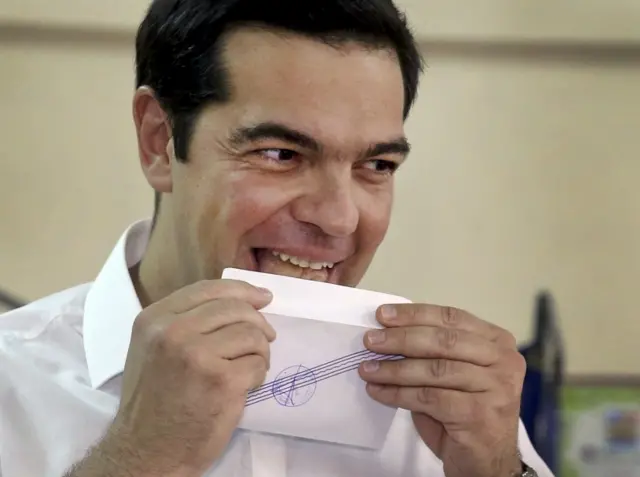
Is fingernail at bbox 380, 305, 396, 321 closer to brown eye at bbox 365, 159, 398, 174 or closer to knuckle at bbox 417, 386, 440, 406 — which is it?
knuckle at bbox 417, 386, 440, 406

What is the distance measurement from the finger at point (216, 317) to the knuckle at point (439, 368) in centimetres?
21

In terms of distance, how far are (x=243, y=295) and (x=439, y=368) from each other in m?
0.25

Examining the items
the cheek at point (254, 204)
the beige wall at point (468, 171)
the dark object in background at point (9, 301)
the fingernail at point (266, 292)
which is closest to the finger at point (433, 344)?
the fingernail at point (266, 292)

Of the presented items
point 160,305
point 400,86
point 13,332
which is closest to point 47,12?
point 13,332

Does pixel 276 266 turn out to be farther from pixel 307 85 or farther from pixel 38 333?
pixel 38 333

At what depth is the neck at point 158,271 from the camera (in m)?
1.01

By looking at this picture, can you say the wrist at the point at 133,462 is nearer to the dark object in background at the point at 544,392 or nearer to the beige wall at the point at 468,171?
the dark object in background at the point at 544,392

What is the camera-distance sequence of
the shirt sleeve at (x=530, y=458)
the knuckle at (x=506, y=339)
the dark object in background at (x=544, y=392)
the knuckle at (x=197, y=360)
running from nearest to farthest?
the knuckle at (x=197, y=360) < the knuckle at (x=506, y=339) < the shirt sleeve at (x=530, y=458) < the dark object in background at (x=544, y=392)

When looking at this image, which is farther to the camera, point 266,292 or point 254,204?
point 254,204

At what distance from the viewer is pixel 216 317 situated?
71 centimetres

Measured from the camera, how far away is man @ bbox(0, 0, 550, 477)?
72 centimetres

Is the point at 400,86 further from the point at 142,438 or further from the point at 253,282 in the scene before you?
the point at 142,438

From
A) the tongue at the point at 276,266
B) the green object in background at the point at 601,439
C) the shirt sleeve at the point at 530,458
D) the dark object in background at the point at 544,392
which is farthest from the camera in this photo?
the green object in background at the point at 601,439

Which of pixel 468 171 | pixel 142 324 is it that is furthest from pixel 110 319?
pixel 468 171
